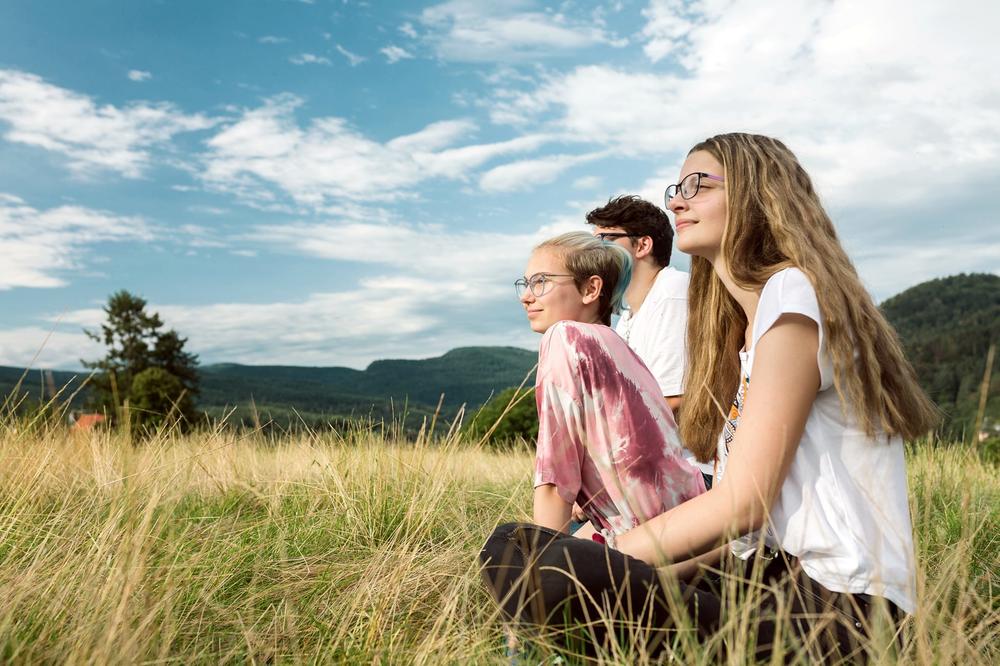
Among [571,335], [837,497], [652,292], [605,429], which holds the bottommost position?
[837,497]

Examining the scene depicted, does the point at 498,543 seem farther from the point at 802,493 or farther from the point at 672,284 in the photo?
the point at 672,284

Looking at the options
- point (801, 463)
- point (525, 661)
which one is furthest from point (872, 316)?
point (525, 661)

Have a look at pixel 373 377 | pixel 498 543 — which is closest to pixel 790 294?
pixel 498 543

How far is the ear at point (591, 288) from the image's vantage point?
8.34 feet

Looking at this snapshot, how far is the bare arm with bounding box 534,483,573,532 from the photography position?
7.09ft

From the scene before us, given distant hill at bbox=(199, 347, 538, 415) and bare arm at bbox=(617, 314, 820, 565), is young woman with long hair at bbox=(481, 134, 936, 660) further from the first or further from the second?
distant hill at bbox=(199, 347, 538, 415)

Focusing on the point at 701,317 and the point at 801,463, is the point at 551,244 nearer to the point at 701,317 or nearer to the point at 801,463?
the point at 701,317

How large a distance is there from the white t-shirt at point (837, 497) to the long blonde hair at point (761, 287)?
4 cm

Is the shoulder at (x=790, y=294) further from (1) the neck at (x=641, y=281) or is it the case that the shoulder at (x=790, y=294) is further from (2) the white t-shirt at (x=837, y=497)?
(1) the neck at (x=641, y=281)

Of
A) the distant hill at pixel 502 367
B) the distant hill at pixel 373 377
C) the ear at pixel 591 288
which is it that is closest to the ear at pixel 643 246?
the ear at pixel 591 288

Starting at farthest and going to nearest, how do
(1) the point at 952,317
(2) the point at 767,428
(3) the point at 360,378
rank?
(3) the point at 360,378 → (1) the point at 952,317 → (2) the point at 767,428

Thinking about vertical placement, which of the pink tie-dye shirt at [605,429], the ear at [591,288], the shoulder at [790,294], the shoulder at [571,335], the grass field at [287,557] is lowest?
the grass field at [287,557]

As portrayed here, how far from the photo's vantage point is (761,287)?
6.75ft

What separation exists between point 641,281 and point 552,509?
2471 mm
